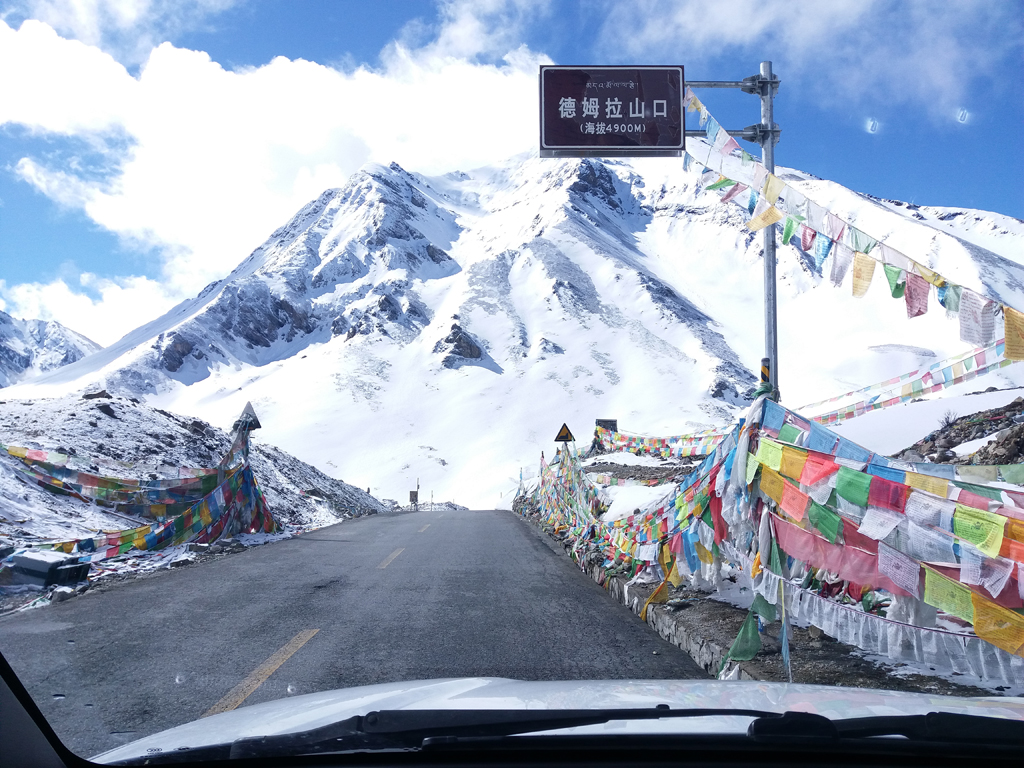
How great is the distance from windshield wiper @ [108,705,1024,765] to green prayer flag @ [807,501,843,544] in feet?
5.94

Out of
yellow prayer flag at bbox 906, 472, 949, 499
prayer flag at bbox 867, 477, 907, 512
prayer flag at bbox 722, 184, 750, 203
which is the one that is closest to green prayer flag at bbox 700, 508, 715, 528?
prayer flag at bbox 867, 477, 907, 512

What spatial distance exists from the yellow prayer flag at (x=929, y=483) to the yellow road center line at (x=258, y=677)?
3.73 metres

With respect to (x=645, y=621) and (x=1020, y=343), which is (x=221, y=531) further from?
(x=1020, y=343)

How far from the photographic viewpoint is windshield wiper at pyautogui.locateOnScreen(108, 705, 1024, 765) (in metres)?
2.03

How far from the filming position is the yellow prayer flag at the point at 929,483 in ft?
11.0

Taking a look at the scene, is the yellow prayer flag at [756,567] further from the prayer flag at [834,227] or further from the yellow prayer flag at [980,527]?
the prayer flag at [834,227]

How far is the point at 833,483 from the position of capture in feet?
12.5

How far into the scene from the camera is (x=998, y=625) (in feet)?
9.65

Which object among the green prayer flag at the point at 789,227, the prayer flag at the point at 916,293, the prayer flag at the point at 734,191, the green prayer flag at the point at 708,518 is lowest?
the green prayer flag at the point at 708,518

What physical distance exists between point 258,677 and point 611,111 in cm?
772

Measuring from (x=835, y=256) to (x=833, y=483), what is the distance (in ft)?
8.71

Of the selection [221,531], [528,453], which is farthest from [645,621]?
[528,453]

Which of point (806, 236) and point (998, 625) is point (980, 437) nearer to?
point (806, 236)

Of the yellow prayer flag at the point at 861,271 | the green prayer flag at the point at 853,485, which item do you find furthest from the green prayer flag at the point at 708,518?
the yellow prayer flag at the point at 861,271
